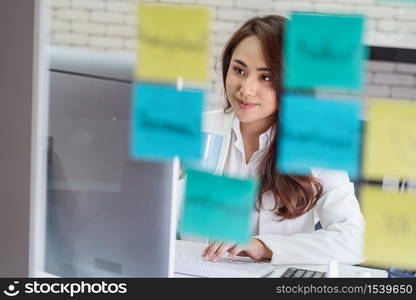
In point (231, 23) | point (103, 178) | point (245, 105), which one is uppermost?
point (231, 23)

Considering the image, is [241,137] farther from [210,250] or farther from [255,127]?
[210,250]

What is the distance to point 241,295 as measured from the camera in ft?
2.77

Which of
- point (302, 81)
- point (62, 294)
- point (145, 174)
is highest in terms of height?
point (302, 81)

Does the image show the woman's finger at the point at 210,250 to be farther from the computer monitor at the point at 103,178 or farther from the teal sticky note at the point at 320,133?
the teal sticky note at the point at 320,133

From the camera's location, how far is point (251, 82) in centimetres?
82

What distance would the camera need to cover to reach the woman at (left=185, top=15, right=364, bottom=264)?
804mm

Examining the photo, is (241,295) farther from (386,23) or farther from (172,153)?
(386,23)

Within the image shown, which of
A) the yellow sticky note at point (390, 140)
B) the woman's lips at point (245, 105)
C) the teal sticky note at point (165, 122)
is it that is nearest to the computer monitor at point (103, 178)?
the teal sticky note at point (165, 122)

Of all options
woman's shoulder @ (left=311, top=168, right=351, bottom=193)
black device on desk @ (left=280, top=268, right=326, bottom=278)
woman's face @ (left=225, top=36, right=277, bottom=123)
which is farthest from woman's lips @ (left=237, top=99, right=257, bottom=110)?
black device on desk @ (left=280, top=268, right=326, bottom=278)

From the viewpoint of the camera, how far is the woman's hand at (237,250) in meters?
0.86

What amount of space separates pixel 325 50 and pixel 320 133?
4.0 inches

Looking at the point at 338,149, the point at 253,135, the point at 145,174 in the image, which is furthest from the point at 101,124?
the point at 338,149

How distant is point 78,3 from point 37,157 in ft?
0.72

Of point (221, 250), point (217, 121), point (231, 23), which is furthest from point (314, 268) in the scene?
point (231, 23)
